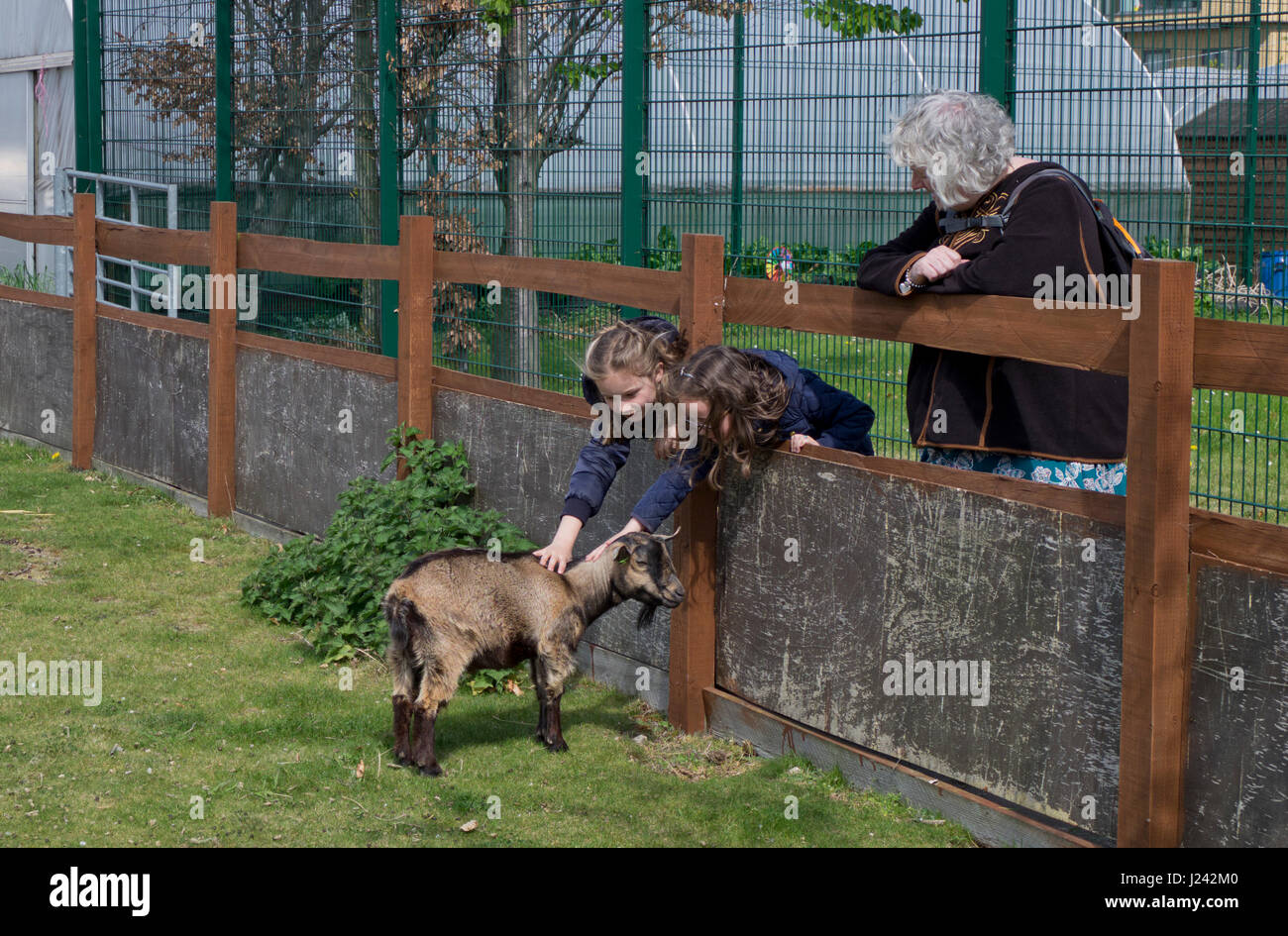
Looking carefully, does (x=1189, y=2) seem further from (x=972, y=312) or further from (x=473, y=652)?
(x=473, y=652)

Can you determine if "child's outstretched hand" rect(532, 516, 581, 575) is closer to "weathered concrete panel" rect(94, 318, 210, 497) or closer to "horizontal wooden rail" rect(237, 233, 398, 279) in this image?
"horizontal wooden rail" rect(237, 233, 398, 279)

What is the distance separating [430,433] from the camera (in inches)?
297

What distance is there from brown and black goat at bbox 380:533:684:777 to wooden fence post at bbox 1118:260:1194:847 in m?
1.84

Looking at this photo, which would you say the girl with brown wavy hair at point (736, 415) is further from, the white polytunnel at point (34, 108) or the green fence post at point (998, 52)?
the white polytunnel at point (34, 108)

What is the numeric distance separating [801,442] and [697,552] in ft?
2.37

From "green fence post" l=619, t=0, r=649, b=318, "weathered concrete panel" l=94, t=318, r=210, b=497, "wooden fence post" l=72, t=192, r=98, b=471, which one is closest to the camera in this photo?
"green fence post" l=619, t=0, r=649, b=318

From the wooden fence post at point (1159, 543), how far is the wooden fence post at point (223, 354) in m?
6.50

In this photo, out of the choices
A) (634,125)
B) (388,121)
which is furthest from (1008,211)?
(388,121)

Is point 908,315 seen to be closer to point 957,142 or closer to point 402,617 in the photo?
point 957,142

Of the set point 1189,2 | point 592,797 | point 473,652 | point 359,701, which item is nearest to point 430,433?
point 359,701

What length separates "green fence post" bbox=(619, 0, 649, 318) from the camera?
7.71 m

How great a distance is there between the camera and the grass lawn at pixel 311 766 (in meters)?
4.88

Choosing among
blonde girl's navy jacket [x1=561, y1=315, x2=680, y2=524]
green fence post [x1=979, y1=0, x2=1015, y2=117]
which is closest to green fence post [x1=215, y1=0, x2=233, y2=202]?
blonde girl's navy jacket [x1=561, y1=315, x2=680, y2=524]

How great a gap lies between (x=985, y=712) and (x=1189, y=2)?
290 cm
